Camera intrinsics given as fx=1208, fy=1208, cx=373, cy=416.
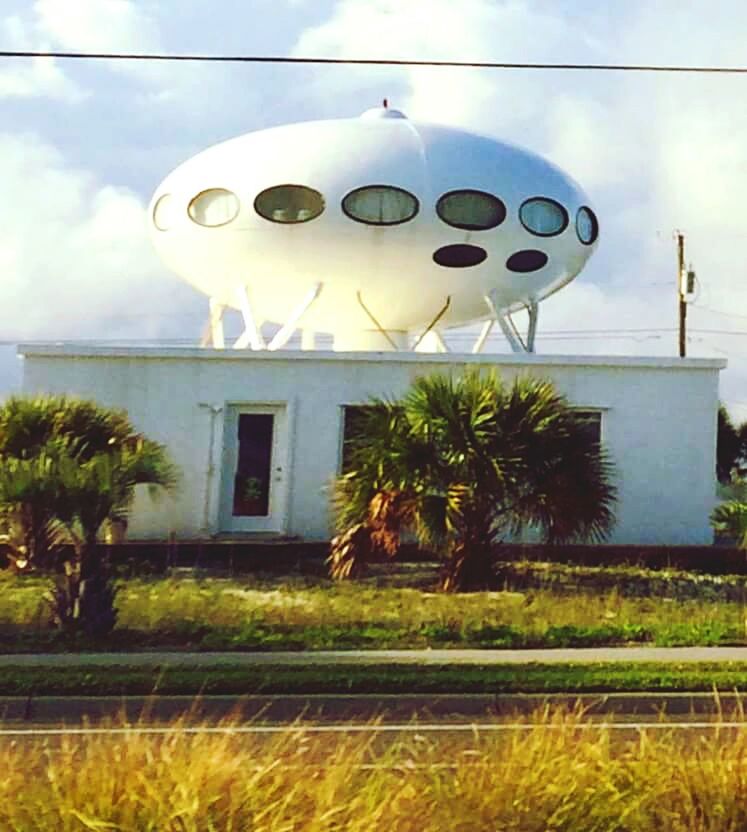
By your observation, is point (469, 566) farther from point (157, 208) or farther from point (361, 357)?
point (157, 208)

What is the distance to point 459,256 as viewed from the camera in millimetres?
21969

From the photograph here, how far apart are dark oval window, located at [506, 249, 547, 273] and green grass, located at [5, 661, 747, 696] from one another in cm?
1286

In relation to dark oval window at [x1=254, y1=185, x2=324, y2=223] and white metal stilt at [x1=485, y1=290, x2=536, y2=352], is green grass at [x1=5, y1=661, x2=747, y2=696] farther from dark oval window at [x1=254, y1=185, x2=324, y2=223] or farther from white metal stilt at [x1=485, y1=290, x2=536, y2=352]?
white metal stilt at [x1=485, y1=290, x2=536, y2=352]

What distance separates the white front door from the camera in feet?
64.0

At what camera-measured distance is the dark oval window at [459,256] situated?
21797 millimetres

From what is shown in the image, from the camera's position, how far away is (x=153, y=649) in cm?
1198

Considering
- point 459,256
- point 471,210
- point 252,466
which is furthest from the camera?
point 459,256

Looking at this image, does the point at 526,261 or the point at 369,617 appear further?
the point at 526,261

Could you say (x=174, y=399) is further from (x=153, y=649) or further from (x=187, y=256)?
(x=153, y=649)

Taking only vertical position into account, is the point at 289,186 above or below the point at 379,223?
above

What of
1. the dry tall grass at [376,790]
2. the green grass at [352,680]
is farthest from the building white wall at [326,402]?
the dry tall grass at [376,790]

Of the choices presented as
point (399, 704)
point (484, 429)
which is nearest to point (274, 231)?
point (484, 429)

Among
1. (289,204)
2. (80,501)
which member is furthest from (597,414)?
(80,501)

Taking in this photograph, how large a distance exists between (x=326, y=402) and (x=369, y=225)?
3674 millimetres
